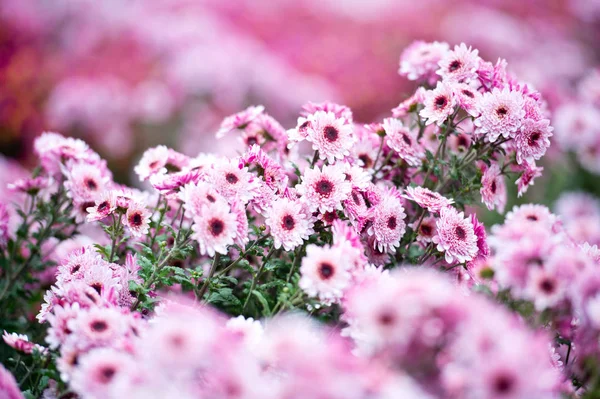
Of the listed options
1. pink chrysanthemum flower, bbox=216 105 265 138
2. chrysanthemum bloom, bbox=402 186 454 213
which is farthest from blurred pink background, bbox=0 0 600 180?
chrysanthemum bloom, bbox=402 186 454 213

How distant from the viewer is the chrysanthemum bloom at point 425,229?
1499 millimetres

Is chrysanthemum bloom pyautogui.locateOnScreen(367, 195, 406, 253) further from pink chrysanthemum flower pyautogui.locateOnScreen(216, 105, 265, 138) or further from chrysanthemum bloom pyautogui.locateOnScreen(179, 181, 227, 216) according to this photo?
pink chrysanthemum flower pyautogui.locateOnScreen(216, 105, 265, 138)

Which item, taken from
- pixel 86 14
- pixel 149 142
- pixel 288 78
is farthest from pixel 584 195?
pixel 86 14

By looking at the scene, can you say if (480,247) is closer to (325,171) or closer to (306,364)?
(325,171)

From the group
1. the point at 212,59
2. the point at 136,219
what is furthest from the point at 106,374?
the point at 212,59

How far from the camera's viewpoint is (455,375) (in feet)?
2.93

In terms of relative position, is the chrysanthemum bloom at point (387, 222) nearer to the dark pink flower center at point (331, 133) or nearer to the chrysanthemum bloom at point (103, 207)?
the dark pink flower center at point (331, 133)

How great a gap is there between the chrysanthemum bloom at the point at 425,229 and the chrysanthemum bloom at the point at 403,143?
164mm

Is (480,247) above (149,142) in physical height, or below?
below

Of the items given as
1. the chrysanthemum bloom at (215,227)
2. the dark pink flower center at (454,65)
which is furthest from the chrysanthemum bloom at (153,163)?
the dark pink flower center at (454,65)

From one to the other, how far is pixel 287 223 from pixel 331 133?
0.95 feet

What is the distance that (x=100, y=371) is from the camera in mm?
1011

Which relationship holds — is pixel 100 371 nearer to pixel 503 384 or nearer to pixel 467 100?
pixel 503 384

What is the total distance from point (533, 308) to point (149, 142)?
3.17m
